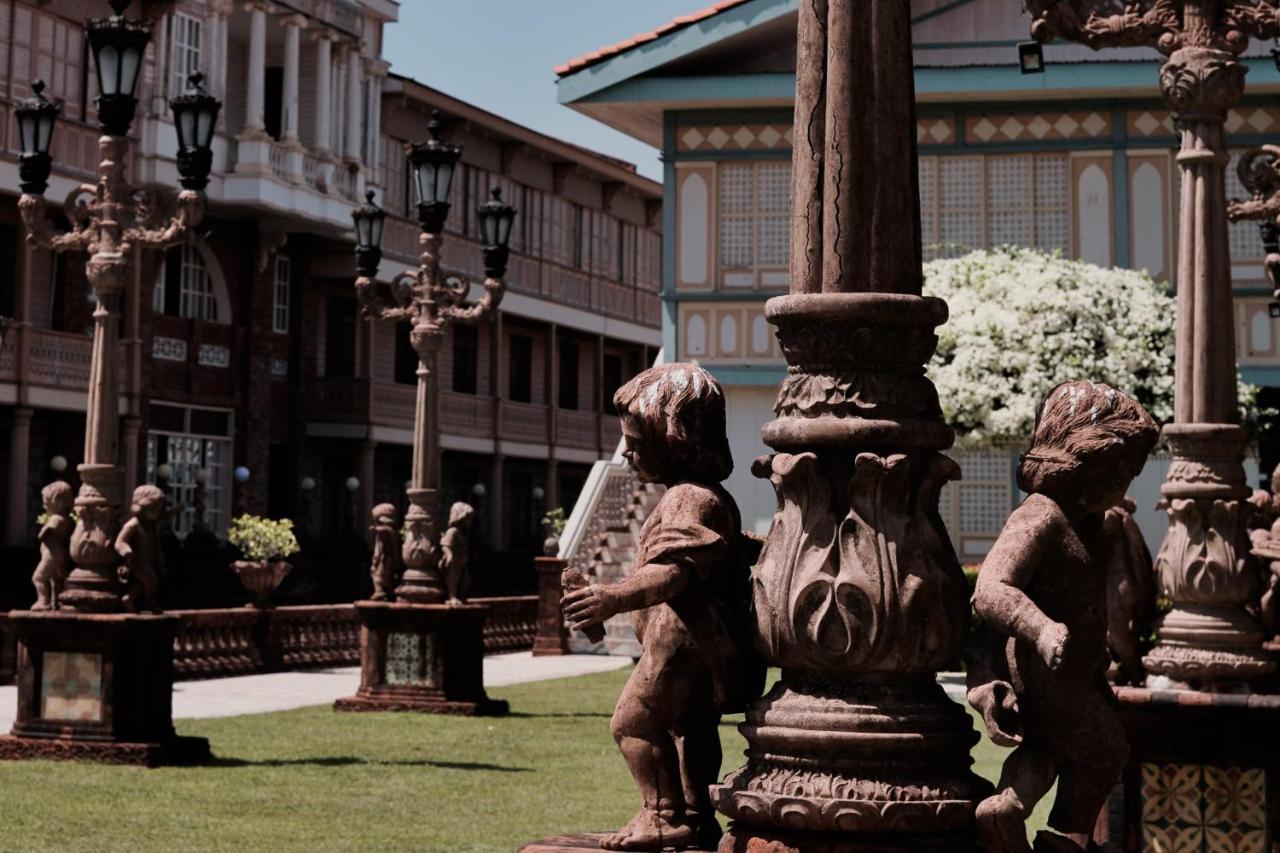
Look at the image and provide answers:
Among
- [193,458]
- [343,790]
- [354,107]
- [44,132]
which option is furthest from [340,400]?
[343,790]

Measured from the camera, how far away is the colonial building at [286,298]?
32.8 m

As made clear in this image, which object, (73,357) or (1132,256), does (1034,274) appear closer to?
(1132,256)

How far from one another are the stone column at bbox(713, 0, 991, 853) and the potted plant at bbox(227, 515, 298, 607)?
2136cm

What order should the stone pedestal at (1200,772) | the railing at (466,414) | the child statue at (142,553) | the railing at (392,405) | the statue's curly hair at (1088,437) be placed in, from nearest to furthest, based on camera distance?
1. the statue's curly hair at (1088,437)
2. the stone pedestal at (1200,772)
3. the child statue at (142,553)
4. the railing at (392,405)
5. the railing at (466,414)

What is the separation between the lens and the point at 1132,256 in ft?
90.9

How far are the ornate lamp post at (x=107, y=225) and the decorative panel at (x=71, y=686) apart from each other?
0.37 m

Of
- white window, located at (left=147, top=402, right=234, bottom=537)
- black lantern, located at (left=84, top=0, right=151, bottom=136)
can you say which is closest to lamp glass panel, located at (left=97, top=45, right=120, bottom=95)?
black lantern, located at (left=84, top=0, right=151, bottom=136)

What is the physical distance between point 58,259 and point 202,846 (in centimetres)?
2598

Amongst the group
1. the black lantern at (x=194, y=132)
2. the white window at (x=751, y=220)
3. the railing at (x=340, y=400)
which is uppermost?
the white window at (x=751, y=220)

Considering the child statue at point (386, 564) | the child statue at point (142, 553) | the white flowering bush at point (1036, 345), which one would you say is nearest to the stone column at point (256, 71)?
the child statue at point (386, 564)

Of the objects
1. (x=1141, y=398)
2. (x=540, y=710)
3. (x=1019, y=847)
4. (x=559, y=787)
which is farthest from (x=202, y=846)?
(x=1141, y=398)

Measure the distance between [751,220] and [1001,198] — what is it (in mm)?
3737

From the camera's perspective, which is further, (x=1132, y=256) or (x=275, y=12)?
(x=275, y=12)

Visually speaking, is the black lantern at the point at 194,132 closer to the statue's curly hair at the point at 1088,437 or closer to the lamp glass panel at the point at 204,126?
the lamp glass panel at the point at 204,126
